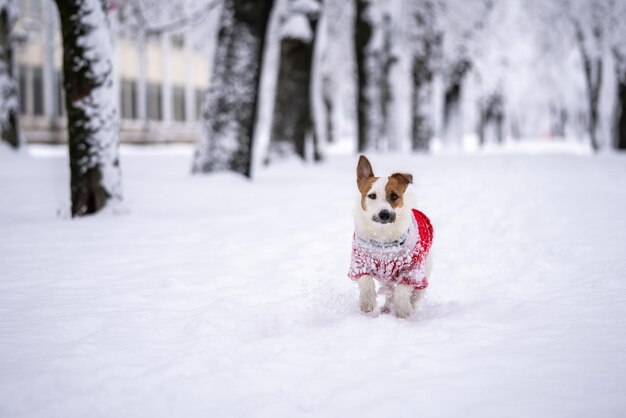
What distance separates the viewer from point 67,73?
677 cm

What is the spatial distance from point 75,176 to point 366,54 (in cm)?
1397

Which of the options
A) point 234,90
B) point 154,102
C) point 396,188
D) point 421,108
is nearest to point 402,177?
point 396,188

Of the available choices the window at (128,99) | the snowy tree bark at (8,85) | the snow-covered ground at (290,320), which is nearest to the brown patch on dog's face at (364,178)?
the snow-covered ground at (290,320)

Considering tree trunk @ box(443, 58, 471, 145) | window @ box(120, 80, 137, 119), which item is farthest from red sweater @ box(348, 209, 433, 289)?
window @ box(120, 80, 137, 119)

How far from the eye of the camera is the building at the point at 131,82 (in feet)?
84.3

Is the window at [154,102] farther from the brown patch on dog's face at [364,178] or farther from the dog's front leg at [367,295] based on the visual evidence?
the dog's front leg at [367,295]

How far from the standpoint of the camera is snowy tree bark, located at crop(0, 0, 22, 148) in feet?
47.6

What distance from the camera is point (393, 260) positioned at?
3725 millimetres

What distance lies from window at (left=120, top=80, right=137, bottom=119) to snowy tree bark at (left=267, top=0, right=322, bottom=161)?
1948 cm

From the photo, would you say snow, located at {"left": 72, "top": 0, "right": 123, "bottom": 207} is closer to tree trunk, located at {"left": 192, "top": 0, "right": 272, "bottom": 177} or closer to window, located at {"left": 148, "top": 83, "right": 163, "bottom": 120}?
tree trunk, located at {"left": 192, "top": 0, "right": 272, "bottom": 177}

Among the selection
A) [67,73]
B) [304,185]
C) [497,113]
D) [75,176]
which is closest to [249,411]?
[75,176]

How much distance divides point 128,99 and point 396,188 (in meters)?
30.4

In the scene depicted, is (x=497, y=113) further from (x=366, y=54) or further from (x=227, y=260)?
(x=227, y=260)

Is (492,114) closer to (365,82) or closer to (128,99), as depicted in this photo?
(128,99)
